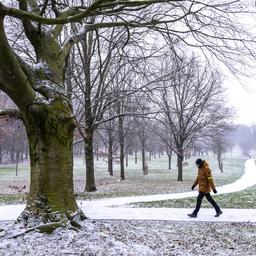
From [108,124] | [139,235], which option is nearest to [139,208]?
[139,235]

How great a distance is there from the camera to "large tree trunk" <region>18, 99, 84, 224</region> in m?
7.65

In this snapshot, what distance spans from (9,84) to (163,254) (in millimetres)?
4229

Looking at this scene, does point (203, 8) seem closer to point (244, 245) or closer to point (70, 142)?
point (70, 142)

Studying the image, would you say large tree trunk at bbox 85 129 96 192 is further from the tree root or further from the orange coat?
the tree root

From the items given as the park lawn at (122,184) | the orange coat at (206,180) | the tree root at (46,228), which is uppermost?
the orange coat at (206,180)

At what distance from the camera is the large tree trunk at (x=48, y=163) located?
301 inches

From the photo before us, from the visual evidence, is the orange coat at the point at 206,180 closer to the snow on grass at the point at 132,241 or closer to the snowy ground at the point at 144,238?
the snowy ground at the point at 144,238

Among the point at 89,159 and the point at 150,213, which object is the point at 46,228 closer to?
the point at 150,213

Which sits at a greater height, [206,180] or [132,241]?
[206,180]

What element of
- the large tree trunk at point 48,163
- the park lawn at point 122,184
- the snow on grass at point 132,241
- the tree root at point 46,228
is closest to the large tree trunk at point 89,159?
the park lawn at point 122,184

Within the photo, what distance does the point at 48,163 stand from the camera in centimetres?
767

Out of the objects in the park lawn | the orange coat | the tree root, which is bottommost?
the park lawn

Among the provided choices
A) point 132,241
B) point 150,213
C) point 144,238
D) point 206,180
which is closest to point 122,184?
point 150,213

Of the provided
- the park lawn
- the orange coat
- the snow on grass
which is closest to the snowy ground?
the snow on grass
